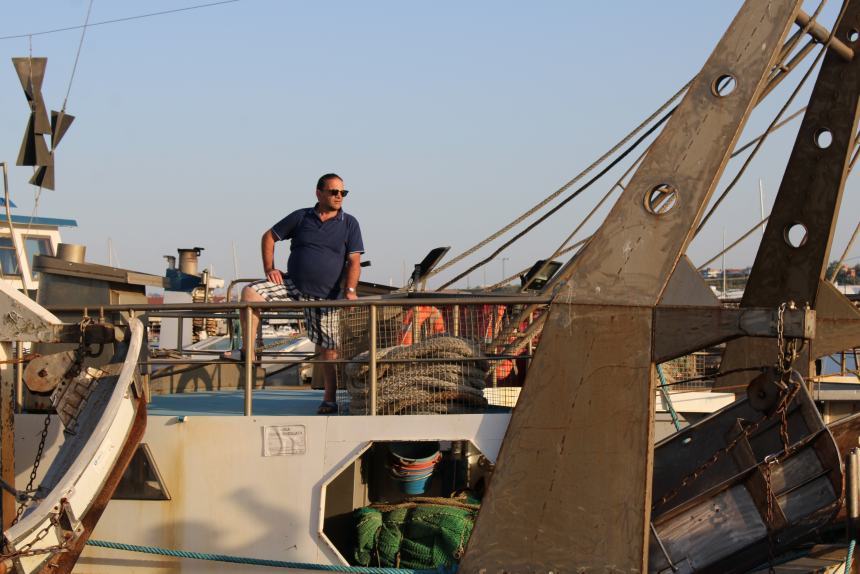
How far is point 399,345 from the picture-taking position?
300 inches

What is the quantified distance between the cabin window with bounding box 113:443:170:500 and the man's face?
7.68 ft

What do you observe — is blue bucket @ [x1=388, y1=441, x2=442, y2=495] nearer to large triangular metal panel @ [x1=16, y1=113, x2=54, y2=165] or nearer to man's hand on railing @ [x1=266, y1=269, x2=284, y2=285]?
man's hand on railing @ [x1=266, y1=269, x2=284, y2=285]

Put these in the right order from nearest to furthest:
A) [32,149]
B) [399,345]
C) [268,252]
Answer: [399,345] < [268,252] < [32,149]

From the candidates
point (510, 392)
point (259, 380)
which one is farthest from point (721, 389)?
point (259, 380)

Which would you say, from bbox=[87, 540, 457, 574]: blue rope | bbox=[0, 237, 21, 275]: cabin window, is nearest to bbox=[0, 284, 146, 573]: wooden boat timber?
bbox=[87, 540, 457, 574]: blue rope

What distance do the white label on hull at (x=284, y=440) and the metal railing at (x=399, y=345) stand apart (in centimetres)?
27

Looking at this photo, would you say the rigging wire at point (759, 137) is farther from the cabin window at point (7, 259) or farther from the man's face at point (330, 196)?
the cabin window at point (7, 259)

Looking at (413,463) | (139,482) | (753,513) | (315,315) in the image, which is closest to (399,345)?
(315,315)

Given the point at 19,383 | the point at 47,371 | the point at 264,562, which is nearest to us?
the point at 47,371

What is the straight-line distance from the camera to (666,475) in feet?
25.5

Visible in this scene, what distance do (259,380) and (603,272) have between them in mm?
5847

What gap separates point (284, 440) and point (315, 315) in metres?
1.15

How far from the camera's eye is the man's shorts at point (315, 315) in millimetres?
7820

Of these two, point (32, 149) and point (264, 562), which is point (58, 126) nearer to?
point (32, 149)
